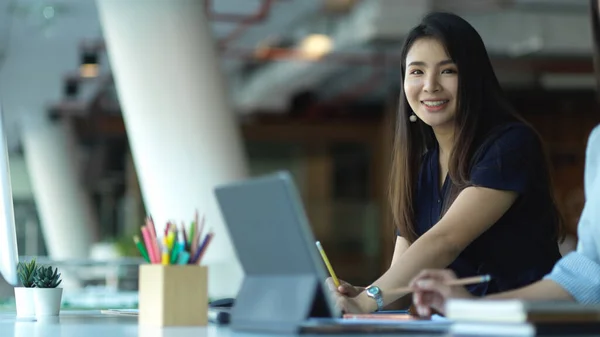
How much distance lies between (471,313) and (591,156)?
557 millimetres

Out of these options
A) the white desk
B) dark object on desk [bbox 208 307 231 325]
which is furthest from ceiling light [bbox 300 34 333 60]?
dark object on desk [bbox 208 307 231 325]

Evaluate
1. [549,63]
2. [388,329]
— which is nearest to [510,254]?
[388,329]

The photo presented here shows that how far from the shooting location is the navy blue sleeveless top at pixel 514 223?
195cm

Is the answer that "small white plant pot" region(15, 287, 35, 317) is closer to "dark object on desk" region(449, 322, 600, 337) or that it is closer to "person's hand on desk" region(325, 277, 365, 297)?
"person's hand on desk" region(325, 277, 365, 297)

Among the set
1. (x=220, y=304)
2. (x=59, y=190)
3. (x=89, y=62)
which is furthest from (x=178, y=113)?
(x=59, y=190)

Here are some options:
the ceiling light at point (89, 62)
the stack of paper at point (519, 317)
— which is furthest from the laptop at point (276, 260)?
the ceiling light at point (89, 62)

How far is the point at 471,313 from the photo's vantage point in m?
1.22

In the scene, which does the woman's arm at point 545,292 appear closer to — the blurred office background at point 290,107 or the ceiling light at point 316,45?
Answer: the blurred office background at point 290,107

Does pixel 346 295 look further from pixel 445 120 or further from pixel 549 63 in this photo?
pixel 549 63

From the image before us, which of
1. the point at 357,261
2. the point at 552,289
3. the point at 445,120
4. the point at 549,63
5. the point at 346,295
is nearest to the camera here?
the point at 552,289

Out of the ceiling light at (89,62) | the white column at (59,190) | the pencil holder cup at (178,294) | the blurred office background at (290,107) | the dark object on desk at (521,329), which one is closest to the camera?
the dark object on desk at (521,329)

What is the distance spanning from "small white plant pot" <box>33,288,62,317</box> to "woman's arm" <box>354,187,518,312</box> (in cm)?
63

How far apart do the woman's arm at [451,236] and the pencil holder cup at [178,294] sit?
0.42 meters

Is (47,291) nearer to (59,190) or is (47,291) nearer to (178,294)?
(178,294)
